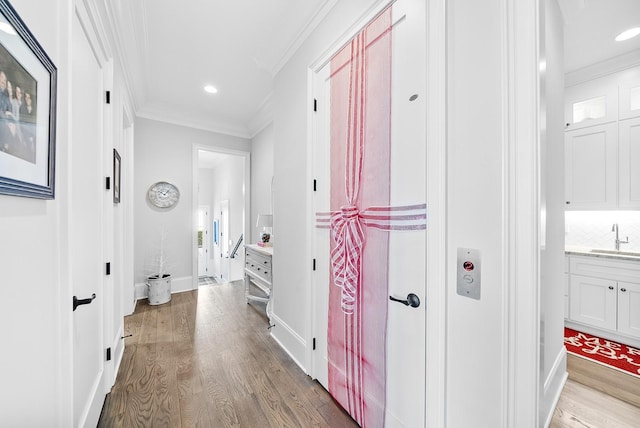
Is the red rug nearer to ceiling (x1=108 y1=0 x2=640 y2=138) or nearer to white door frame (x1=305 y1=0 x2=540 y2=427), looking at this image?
white door frame (x1=305 y1=0 x2=540 y2=427)

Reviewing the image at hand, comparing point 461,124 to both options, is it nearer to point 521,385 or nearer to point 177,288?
point 521,385

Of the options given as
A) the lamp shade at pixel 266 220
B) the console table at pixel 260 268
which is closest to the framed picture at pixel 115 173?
the console table at pixel 260 268

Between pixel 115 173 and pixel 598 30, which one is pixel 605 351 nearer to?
pixel 598 30

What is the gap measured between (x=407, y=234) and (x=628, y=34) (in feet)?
9.72

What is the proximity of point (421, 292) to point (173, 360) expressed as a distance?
220cm

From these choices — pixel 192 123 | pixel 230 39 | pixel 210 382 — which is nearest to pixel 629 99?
pixel 230 39

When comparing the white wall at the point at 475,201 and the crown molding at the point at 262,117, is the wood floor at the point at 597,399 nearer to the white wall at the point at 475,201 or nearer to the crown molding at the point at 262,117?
the white wall at the point at 475,201

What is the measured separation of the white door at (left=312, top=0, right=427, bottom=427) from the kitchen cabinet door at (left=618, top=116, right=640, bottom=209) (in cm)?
281

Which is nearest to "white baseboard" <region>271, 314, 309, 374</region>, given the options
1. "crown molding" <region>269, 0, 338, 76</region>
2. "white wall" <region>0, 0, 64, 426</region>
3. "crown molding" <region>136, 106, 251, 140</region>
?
"white wall" <region>0, 0, 64, 426</region>

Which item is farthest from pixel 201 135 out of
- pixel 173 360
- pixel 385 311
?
pixel 385 311

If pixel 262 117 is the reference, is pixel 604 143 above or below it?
below

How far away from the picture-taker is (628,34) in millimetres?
2170

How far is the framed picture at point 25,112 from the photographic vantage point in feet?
1.94

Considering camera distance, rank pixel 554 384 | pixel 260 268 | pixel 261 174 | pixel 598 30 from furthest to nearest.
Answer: pixel 261 174
pixel 260 268
pixel 598 30
pixel 554 384
